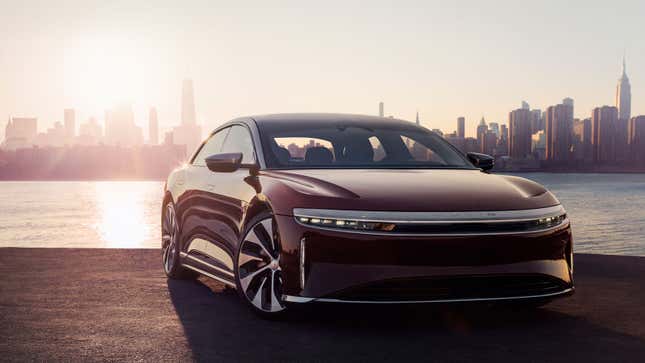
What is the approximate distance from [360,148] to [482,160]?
3.33ft

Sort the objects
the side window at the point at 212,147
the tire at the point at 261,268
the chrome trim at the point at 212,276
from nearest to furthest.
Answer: the tire at the point at 261,268, the chrome trim at the point at 212,276, the side window at the point at 212,147

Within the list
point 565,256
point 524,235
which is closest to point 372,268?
point 524,235

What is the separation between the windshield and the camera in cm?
688

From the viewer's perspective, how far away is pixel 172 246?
28.6ft

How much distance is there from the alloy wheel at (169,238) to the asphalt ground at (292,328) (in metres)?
0.37

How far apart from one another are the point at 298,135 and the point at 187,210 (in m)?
1.53

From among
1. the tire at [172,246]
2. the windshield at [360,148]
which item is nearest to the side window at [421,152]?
the windshield at [360,148]

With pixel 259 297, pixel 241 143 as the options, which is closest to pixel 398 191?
pixel 259 297

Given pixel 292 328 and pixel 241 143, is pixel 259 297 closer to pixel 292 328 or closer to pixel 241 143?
pixel 292 328

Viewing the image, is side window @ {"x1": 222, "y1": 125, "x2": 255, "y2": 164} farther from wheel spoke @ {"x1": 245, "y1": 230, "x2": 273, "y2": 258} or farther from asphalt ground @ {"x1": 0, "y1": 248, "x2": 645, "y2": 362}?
asphalt ground @ {"x1": 0, "y1": 248, "x2": 645, "y2": 362}

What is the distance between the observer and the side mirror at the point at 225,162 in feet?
22.0

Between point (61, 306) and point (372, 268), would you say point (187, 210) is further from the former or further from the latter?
point (372, 268)

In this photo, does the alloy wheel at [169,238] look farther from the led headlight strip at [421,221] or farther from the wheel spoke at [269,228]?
the led headlight strip at [421,221]

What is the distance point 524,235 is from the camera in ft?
18.4
